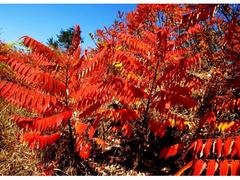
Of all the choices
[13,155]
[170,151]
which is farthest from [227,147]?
[13,155]

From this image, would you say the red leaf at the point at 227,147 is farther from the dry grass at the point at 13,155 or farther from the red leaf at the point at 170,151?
the dry grass at the point at 13,155

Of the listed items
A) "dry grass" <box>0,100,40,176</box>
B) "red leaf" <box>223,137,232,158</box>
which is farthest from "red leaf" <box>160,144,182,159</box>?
"red leaf" <box>223,137,232,158</box>

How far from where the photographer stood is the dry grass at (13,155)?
4.04 meters

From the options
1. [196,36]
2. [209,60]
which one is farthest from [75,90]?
[196,36]

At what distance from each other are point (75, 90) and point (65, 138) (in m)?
0.86

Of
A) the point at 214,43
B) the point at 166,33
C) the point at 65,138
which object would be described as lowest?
the point at 65,138

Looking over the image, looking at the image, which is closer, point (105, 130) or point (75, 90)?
point (75, 90)

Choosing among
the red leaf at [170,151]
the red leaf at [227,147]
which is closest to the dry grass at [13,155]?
the red leaf at [170,151]

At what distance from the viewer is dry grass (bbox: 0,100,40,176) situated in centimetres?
404

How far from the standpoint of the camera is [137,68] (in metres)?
4.23

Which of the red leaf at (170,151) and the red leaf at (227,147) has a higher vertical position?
the red leaf at (170,151)

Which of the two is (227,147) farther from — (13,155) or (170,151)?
(13,155)
